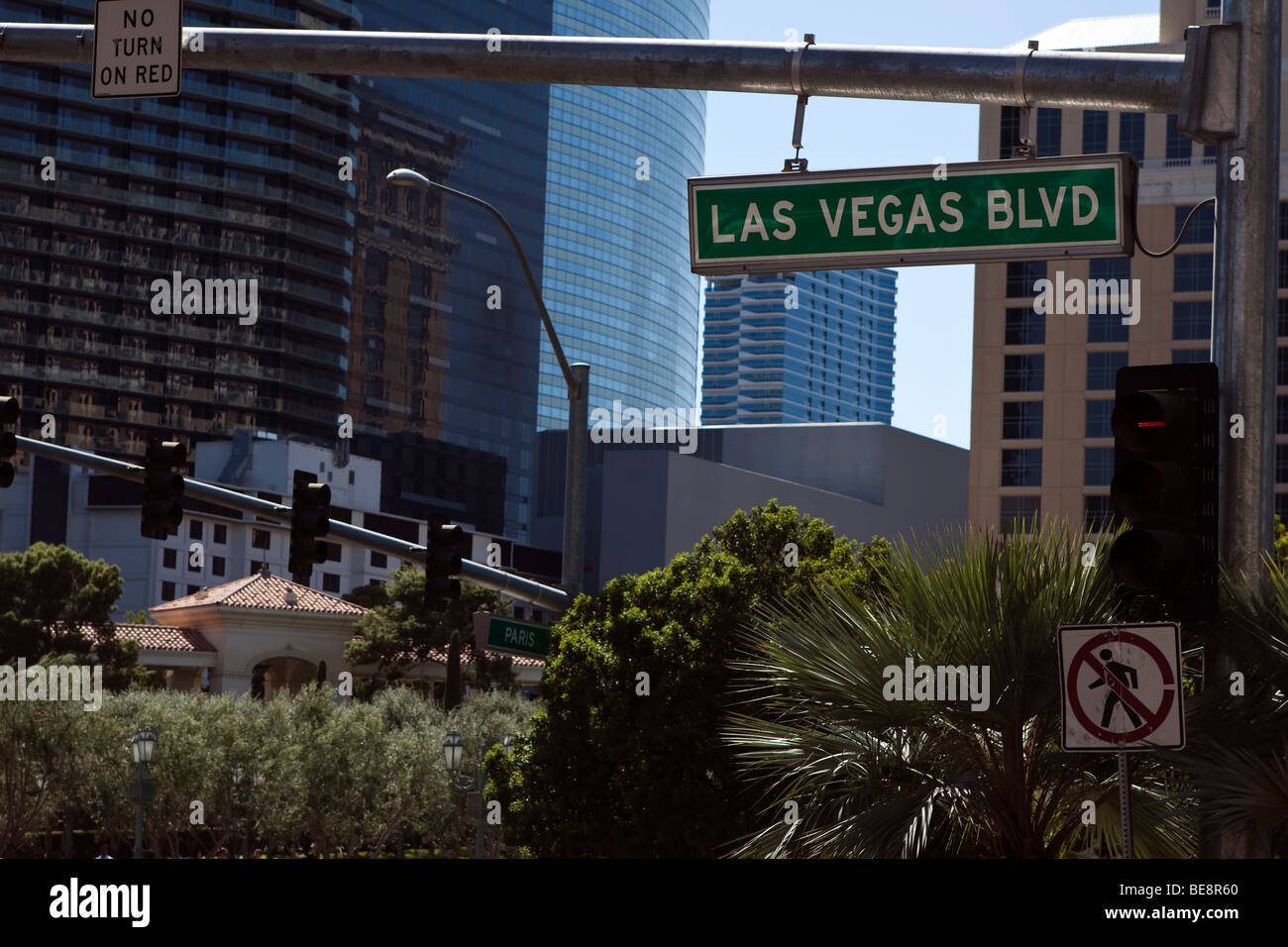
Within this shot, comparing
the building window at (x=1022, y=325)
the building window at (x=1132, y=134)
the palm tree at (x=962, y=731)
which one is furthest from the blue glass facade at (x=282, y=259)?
the palm tree at (x=962, y=731)

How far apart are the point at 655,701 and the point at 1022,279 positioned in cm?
8360

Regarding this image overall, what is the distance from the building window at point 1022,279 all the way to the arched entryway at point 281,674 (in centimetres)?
4908

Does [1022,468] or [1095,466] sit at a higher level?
[1095,466]

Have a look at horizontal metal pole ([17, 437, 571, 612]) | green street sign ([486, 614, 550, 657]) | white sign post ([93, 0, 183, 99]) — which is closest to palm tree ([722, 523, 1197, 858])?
white sign post ([93, 0, 183, 99])

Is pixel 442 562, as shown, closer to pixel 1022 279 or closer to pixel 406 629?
pixel 406 629

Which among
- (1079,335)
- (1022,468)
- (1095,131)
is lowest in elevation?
(1022,468)

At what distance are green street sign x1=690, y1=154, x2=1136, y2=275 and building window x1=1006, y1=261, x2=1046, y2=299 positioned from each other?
308ft

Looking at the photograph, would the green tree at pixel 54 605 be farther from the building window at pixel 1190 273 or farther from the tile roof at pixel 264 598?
the building window at pixel 1190 273

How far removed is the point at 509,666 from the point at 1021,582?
7158 cm

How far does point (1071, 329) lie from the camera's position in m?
100

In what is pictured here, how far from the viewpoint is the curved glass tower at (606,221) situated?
181m


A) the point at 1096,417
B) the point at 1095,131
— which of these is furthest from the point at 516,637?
the point at 1095,131

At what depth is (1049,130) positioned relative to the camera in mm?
101250

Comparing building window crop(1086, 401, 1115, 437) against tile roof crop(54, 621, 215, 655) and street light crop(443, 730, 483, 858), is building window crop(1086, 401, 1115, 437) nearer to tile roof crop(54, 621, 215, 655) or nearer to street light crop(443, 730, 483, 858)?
tile roof crop(54, 621, 215, 655)
